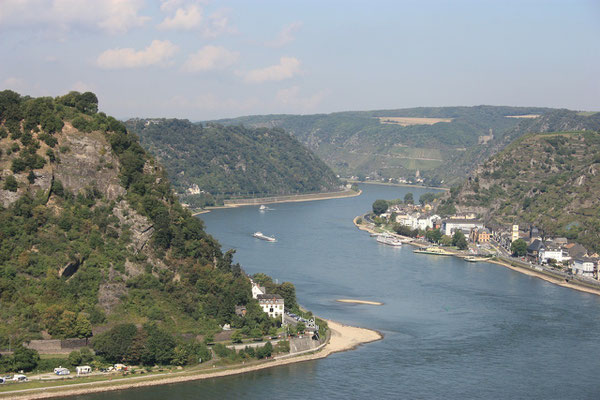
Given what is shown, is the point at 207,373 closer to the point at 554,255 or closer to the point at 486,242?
the point at 554,255

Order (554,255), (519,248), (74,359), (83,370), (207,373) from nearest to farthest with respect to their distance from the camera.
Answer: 1. (83,370)
2. (74,359)
3. (207,373)
4. (554,255)
5. (519,248)

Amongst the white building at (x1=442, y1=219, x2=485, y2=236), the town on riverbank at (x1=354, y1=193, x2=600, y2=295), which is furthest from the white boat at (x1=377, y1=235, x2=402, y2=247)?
the white building at (x1=442, y1=219, x2=485, y2=236)

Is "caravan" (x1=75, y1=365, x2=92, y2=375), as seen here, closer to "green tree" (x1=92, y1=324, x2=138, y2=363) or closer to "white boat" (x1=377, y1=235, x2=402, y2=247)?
"green tree" (x1=92, y1=324, x2=138, y2=363)

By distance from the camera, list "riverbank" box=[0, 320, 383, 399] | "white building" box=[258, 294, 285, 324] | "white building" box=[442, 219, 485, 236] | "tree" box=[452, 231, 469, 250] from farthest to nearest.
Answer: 1. "white building" box=[442, 219, 485, 236]
2. "tree" box=[452, 231, 469, 250]
3. "white building" box=[258, 294, 285, 324]
4. "riverbank" box=[0, 320, 383, 399]

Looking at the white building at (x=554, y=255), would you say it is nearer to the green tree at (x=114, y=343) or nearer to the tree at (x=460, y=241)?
the tree at (x=460, y=241)

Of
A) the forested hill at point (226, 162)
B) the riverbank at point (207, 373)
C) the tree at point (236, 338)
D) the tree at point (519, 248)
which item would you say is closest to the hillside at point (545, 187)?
the tree at point (519, 248)

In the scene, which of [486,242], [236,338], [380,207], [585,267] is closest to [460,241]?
[486,242]
